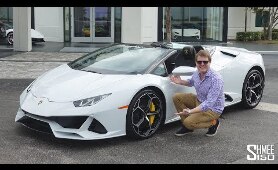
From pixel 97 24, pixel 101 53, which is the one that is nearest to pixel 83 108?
pixel 101 53

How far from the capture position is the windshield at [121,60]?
5684 millimetres

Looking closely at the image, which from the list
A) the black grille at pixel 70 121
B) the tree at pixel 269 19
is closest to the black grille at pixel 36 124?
the black grille at pixel 70 121

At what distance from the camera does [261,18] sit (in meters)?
27.4

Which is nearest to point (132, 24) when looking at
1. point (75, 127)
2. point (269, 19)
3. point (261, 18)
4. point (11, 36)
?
point (11, 36)

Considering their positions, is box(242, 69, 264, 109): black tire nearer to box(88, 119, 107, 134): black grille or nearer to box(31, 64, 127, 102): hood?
box(31, 64, 127, 102): hood

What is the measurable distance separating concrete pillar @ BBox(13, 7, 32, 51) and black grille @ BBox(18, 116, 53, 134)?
12.2m

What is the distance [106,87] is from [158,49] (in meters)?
1.40

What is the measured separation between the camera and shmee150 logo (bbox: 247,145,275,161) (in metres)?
4.76

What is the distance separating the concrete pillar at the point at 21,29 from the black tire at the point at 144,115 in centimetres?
1245

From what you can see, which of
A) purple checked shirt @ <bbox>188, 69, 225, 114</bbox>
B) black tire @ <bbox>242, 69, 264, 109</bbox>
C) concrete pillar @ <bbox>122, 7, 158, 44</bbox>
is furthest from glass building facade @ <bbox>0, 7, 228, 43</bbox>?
purple checked shirt @ <bbox>188, 69, 225, 114</bbox>

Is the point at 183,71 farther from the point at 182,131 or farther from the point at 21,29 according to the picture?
the point at 21,29

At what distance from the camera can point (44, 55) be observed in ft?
50.6

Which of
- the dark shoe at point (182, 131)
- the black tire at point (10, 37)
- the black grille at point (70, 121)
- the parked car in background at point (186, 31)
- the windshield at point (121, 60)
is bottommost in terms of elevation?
the dark shoe at point (182, 131)

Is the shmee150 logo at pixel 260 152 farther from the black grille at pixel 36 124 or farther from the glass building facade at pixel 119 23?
the glass building facade at pixel 119 23
